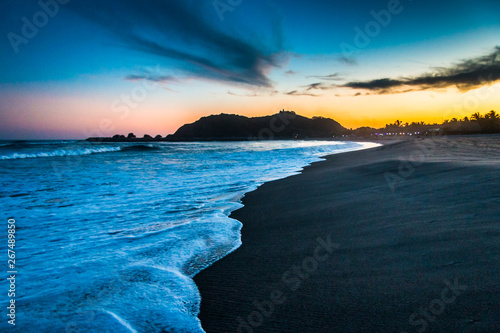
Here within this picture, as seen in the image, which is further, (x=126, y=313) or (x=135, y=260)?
(x=135, y=260)

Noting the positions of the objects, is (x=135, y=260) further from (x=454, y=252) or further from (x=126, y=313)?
(x=454, y=252)

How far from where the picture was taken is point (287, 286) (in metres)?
2.29

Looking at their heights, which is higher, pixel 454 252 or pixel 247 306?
pixel 454 252

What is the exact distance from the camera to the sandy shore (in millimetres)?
1732

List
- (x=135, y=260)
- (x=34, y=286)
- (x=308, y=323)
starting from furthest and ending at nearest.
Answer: (x=135, y=260) < (x=34, y=286) < (x=308, y=323)

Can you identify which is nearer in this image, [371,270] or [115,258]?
[371,270]

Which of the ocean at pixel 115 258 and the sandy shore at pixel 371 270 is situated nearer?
the sandy shore at pixel 371 270

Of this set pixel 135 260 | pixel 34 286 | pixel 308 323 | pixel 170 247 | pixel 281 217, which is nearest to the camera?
pixel 308 323

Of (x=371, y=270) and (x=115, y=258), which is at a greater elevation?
(x=371, y=270)

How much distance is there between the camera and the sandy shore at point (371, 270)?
1.73m

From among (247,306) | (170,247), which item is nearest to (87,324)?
(247,306)

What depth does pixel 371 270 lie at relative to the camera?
2.35 metres

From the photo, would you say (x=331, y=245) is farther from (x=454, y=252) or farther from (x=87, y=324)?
(x=87, y=324)

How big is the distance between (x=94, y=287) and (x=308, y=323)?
1960 mm
